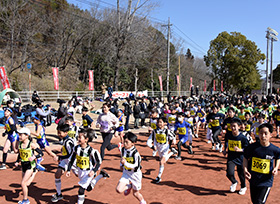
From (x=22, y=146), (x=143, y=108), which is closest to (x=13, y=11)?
(x=143, y=108)

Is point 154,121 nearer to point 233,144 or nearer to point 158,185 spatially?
point 158,185

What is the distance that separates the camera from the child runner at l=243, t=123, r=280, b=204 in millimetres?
4153

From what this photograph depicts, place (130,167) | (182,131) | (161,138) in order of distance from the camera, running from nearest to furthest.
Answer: (130,167), (161,138), (182,131)

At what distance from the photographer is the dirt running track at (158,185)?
5789mm

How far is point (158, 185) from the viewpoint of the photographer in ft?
21.9

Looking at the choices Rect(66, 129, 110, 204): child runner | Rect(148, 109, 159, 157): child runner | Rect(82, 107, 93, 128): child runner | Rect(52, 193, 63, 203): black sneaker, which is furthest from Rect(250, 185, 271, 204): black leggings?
Rect(82, 107, 93, 128): child runner

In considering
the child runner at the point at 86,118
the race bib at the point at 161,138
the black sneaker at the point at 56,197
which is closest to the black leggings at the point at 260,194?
the race bib at the point at 161,138

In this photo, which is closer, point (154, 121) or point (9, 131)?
point (9, 131)

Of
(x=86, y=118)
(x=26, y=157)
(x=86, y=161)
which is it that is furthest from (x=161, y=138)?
(x=26, y=157)

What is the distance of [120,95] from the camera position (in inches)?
1147

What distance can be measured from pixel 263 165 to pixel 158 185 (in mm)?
3200

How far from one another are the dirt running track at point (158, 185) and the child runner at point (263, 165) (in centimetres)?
166

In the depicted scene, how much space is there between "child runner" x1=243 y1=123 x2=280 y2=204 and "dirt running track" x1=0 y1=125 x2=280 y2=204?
1658 millimetres

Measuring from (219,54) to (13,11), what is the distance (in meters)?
33.0
